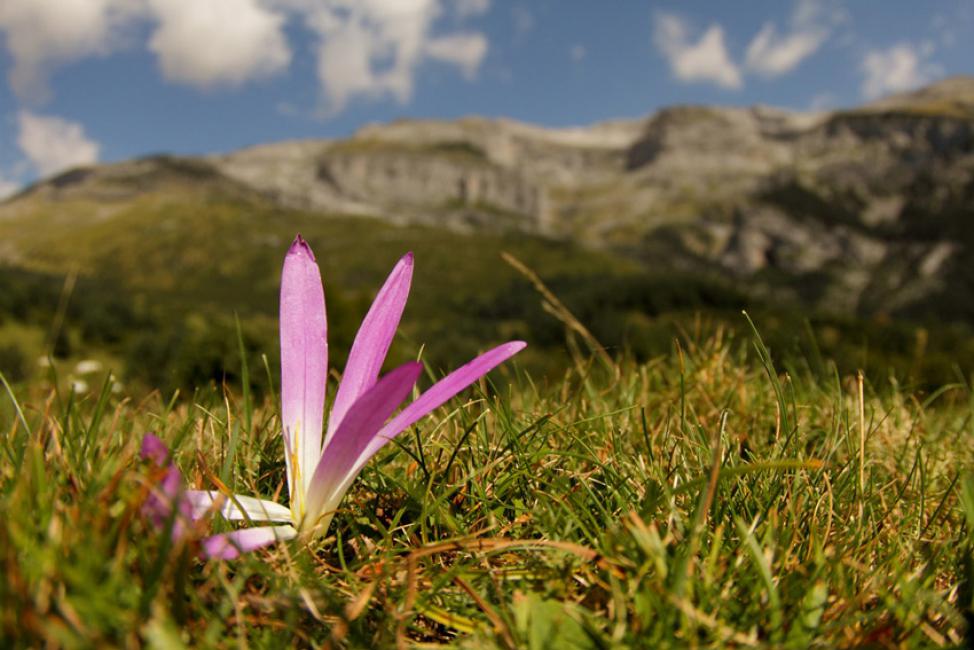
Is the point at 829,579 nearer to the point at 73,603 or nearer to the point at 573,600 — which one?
the point at 573,600

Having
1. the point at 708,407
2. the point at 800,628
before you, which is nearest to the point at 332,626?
the point at 800,628

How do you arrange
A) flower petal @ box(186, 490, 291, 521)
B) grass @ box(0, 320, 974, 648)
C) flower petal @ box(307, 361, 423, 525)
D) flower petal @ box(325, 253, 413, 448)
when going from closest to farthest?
1. grass @ box(0, 320, 974, 648)
2. flower petal @ box(307, 361, 423, 525)
3. flower petal @ box(186, 490, 291, 521)
4. flower petal @ box(325, 253, 413, 448)

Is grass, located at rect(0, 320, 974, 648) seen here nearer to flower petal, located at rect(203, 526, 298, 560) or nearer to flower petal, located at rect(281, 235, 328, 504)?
flower petal, located at rect(203, 526, 298, 560)

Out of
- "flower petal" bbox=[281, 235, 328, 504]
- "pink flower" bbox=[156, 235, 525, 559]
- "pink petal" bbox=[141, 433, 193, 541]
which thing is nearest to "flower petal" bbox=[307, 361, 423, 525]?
"pink flower" bbox=[156, 235, 525, 559]

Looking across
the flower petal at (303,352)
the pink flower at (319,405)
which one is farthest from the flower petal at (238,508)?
the flower petal at (303,352)

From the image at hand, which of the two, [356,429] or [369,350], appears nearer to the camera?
[356,429]

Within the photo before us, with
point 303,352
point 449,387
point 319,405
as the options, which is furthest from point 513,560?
point 303,352

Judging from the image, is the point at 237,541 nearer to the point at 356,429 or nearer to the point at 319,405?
the point at 356,429
